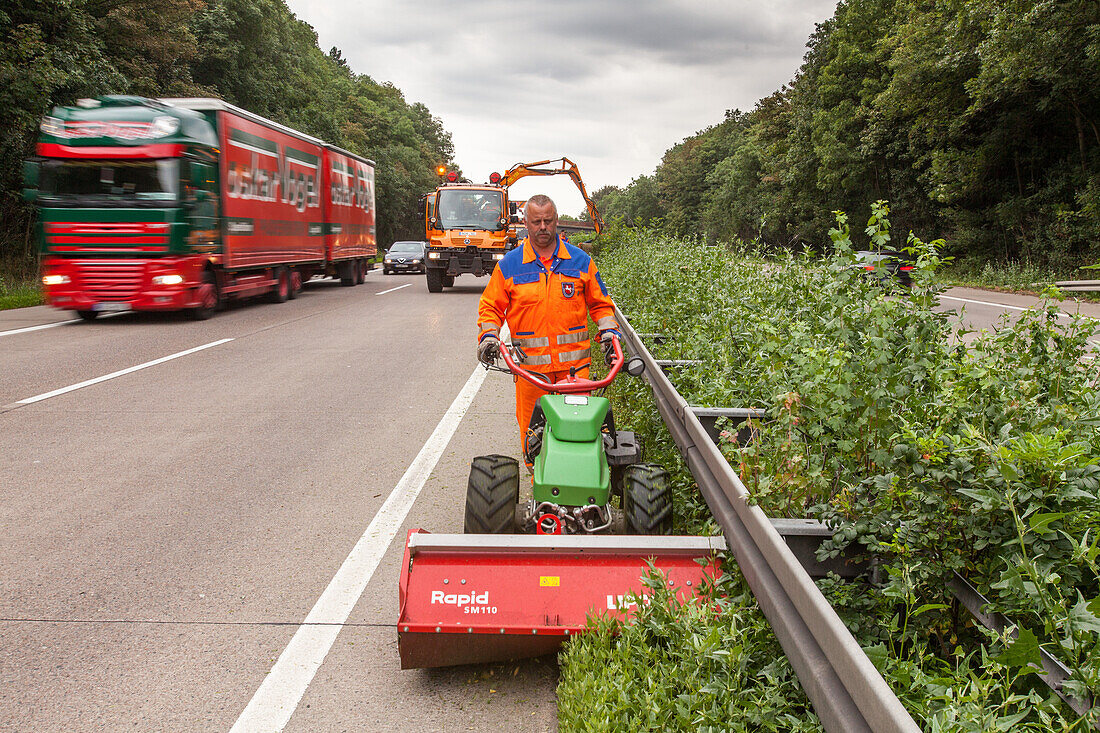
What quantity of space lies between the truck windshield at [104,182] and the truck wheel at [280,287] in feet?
18.9

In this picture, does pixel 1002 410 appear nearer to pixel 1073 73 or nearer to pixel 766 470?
pixel 766 470

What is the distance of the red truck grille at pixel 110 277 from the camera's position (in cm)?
1530

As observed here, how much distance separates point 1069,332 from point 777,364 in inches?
57.1

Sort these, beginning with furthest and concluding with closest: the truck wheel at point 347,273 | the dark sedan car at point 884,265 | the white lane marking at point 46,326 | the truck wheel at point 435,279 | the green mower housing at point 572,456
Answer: the truck wheel at point 347,273 → the truck wheel at point 435,279 → the white lane marking at point 46,326 → the dark sedan car at point 884,265 → the green mower housing at point 572,456

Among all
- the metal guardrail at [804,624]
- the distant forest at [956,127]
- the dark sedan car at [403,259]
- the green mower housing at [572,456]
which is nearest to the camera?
the metal guardrail at [804,624]

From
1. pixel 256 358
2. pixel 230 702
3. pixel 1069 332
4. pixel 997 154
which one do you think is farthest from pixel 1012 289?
pixel 230 702

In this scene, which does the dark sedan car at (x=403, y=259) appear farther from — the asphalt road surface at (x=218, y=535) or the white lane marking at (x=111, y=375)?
the asphalt road surface at (x=218, y=535)

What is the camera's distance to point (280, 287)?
21.3 metres

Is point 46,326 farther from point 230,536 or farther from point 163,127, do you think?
point 230,536

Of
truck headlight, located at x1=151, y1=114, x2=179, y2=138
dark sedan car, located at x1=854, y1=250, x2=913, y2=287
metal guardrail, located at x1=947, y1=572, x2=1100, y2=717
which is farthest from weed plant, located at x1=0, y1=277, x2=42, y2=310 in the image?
metal guardrail, located at x1=947, y1=572, x2=1100, y2=717

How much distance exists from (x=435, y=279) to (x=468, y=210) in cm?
225

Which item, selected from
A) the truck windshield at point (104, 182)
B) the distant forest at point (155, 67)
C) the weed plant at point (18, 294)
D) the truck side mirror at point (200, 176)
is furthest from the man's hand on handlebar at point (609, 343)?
the distant forest at point (155, 67)

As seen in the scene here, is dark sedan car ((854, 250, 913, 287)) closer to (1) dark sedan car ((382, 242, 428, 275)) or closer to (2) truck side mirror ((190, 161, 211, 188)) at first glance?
(2) truck side mirror ((190, 161, 211, 188))

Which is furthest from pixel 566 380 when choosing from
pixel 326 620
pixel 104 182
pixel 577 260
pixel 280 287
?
pixel 280 287
